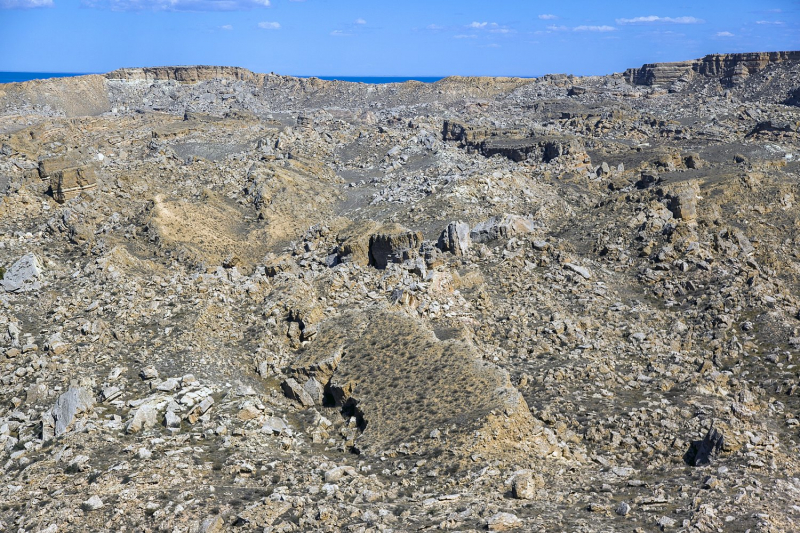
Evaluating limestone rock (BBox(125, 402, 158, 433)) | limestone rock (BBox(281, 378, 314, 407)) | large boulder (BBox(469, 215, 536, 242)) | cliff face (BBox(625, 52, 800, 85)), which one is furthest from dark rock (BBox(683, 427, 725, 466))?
cliff face (BBox(625, 52, 800, 85))

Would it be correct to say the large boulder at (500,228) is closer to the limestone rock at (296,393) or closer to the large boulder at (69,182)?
the limestone rock at (296,393)

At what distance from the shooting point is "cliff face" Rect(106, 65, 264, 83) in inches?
3679

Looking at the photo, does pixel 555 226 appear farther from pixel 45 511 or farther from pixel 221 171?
pixel 45 511

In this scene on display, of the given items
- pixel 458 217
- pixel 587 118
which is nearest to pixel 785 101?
pixel 587 118

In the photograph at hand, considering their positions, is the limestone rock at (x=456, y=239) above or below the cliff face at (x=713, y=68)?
below

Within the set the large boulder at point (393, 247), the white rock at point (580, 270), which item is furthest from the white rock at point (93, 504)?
the white rock at point (580, 270)

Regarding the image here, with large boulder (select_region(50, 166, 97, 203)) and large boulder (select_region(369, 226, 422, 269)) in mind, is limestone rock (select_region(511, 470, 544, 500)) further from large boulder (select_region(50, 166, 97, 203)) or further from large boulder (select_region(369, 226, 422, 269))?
large boulder (select_region(50, 166, 97, 203))

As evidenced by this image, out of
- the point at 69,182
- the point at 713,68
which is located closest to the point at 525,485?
the point at 69,182

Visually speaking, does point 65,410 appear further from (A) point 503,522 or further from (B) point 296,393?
(A) point 503,522

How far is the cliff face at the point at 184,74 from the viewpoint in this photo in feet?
307

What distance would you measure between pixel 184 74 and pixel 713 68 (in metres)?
74.9

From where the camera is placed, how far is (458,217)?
30.0m

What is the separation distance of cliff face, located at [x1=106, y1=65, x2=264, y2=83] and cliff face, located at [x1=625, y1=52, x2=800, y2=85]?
57575 millimetres

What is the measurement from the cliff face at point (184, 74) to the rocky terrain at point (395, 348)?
57.9 m
